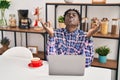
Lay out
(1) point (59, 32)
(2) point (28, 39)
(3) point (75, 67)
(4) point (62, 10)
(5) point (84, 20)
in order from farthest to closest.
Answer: (2) point (28, 39) < (4) point (62, 10) < (5) point (84, 20) < (1) point (59, 32) < (3) point (75, 67)

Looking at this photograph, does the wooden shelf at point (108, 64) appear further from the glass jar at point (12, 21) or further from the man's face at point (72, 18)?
the glass jar at point (12, 21)

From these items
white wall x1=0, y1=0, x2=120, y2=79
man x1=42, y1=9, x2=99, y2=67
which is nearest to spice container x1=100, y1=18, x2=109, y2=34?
white wall x1=0, y1=0, x2=120, y2=79

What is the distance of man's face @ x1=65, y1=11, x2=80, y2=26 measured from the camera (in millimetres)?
1886

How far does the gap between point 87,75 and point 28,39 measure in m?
1.77

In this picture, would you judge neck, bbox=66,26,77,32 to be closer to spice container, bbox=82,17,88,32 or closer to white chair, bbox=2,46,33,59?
white chair, bbox=2,46,33,59

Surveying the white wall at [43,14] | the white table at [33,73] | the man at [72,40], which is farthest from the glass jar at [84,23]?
the white table at [33,73]

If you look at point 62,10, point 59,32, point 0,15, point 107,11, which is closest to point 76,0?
point 62,10

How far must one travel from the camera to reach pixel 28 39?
3.06 m

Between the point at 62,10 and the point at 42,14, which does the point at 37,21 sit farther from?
the point at 62,10

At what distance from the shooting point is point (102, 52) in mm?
2512

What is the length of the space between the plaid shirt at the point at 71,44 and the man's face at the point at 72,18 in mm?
92

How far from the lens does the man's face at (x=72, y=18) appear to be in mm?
1886

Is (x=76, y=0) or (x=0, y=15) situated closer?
(x=76, y=0)

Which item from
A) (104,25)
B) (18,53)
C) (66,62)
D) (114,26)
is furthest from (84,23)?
(66,62)
